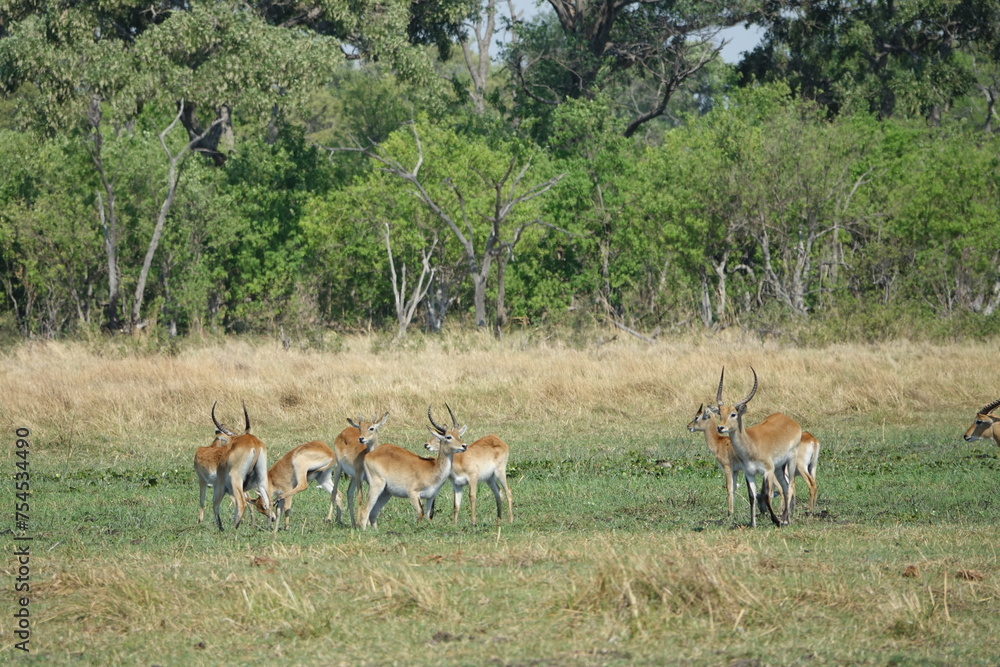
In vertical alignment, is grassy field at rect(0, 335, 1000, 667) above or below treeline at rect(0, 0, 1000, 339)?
below

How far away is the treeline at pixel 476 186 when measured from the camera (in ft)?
96.4

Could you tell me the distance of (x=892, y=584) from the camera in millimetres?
7758

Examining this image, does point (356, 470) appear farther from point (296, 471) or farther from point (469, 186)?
point (469, 186)

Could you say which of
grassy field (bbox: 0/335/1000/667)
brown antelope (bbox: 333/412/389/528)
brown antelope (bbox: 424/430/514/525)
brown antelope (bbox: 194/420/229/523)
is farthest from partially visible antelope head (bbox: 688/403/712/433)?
brown antelope (bbox: 194/420/229/523)

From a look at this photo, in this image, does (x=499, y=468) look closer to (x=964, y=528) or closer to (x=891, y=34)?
(x=964, y=528)

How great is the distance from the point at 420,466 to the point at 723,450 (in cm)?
288

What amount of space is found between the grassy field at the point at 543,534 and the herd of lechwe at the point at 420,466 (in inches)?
13.9

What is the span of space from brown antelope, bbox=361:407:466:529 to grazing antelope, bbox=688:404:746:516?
2.42m

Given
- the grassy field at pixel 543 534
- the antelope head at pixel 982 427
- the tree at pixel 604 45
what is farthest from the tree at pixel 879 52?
the antelope head at pixel 982 427

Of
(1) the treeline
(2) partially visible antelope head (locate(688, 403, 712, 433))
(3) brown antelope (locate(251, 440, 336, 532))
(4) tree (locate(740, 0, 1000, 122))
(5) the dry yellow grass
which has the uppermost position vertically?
(4) tree (locate(740, 0, 1000, 122))

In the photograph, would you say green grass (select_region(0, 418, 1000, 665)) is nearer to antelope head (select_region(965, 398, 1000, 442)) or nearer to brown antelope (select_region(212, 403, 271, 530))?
brown antelope (select_region(212, 403, 271, 530))

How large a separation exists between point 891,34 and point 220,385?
97.8 feet

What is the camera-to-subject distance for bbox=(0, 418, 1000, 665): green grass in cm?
680

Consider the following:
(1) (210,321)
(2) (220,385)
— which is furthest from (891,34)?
(2) (220,385)
